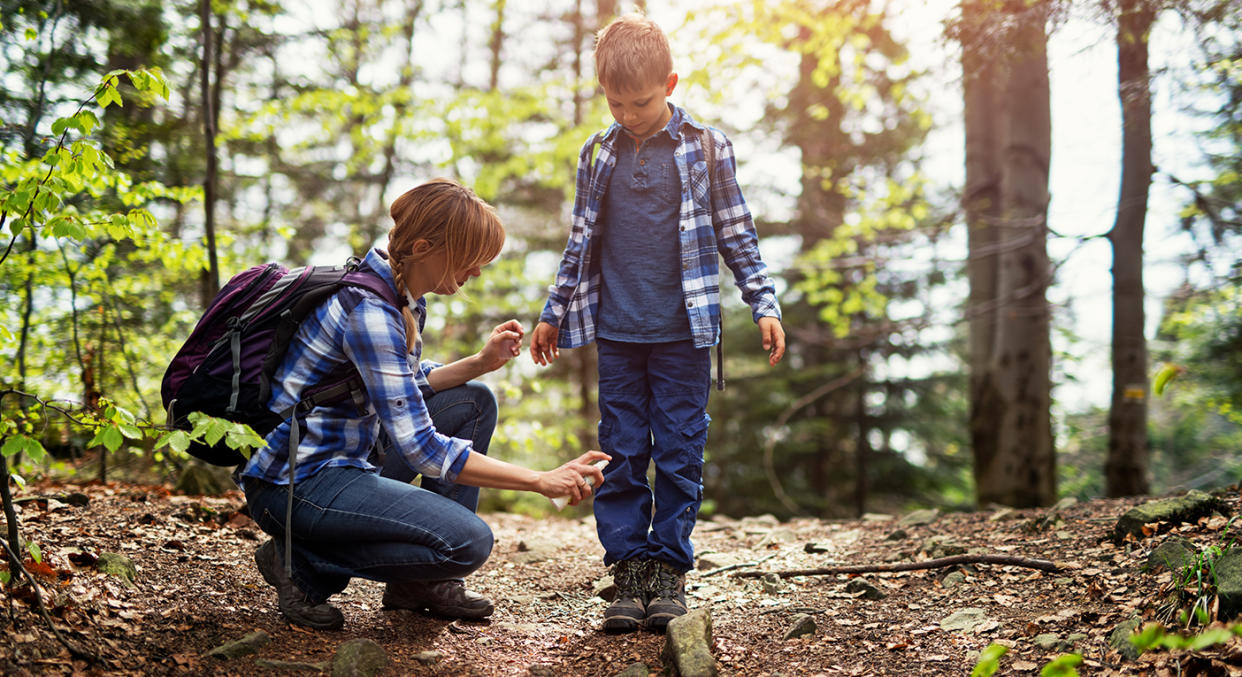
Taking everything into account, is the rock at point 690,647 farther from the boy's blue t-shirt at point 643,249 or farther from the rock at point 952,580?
the rock at point 952,580

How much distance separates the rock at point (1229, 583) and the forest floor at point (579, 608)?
0.56 ft

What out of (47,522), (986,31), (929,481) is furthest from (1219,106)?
(929,481)

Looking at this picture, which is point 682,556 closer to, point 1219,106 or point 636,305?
point 636,305

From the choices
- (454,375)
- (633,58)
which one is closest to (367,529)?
(454,375)

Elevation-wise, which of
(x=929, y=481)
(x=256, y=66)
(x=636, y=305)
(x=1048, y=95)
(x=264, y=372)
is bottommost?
(x=929, y=481)

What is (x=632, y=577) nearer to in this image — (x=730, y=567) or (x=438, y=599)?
(x=438, y=599)

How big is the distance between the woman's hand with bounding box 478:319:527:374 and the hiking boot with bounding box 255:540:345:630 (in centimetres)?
90

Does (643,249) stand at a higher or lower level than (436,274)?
higher

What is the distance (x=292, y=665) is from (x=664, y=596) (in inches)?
49.1

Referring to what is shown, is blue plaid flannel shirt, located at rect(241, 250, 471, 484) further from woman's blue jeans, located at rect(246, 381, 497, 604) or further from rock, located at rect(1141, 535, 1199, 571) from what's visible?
rock, located at rect(1141, 535, 1199, 571)

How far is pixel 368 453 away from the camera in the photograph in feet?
8.34

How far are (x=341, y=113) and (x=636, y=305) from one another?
5.11 metres

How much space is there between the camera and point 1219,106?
14.6ft

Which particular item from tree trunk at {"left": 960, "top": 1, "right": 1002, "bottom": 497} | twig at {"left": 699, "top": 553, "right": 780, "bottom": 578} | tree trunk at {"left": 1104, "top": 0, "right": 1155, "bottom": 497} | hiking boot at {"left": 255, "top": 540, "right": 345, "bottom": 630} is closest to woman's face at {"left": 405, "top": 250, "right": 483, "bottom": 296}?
hiking boot at {"left": 255, "top": 540, "right": 345, "bottom": 630}
